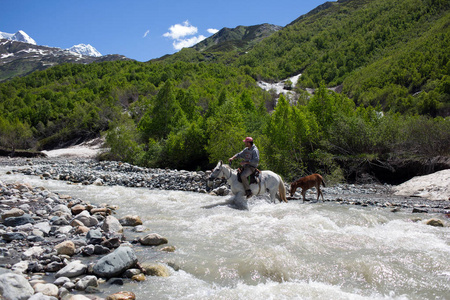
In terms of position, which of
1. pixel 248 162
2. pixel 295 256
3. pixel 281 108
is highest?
pixel 281 108

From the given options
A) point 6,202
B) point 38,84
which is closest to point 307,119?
point 6,202

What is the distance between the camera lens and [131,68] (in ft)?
374

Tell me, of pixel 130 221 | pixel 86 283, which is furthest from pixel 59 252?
pixel 130 221

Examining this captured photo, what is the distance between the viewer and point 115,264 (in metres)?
5.64

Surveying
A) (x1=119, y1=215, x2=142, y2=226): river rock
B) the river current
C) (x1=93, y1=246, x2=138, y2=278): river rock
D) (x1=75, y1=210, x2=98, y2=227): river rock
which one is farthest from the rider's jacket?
(x1=93, y1=246, x2=138, y2=278): river rock

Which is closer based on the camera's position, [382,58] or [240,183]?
[240,183]

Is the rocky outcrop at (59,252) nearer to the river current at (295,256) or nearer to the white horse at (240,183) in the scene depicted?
the river current at (295,256)

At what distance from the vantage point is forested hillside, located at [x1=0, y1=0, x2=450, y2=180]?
24.1 m

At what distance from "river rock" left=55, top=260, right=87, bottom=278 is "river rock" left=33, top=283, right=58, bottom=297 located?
67cm

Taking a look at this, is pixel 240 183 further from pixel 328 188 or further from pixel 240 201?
pixel 328 188

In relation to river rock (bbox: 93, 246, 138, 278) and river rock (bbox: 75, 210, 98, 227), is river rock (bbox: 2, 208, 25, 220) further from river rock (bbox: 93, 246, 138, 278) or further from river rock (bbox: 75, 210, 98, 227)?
river rock (bbox: 93, 246, 138, 278)

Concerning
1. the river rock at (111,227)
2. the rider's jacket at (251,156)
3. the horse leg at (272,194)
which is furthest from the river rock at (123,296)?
the horse leg at (272,194)

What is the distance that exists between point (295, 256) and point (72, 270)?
471 centimetres

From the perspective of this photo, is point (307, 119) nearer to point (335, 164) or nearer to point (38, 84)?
point (335, 164)
